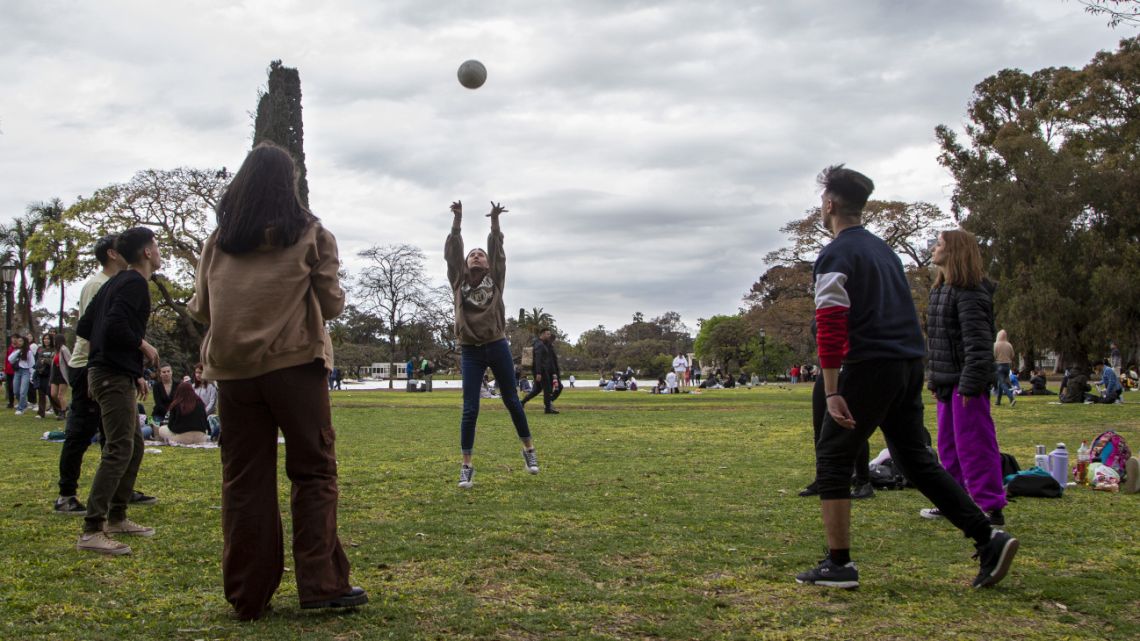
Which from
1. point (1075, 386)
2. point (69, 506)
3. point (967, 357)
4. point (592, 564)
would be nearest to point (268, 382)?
point (592, 564)

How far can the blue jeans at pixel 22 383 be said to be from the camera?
20.2 metres

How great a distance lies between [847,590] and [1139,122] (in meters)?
41.3

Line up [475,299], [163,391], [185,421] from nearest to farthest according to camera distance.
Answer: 1. [475,299]
2. [185,421]
3. [163,391]

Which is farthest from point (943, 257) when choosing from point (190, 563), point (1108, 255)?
point (1108, 255)

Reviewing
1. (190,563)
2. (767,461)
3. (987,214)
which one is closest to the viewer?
(190,563)

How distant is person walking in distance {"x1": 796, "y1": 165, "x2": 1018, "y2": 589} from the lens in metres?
4.19

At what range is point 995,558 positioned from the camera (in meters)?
4.15

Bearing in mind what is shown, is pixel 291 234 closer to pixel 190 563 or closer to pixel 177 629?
pixel 177 629

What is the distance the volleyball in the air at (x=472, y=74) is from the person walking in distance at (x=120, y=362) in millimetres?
6521

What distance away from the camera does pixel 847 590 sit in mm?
4109

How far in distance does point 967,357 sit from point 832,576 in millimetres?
2339

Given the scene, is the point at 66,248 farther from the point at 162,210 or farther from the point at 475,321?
the point at 475,321

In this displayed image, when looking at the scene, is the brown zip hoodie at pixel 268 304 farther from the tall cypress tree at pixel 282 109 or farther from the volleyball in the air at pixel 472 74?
the tall cypress tree at pixel 282 109

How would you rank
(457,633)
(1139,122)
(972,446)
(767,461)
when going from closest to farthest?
1. (457,633)
2. (972,446)
3. (767,461)
4. (1139,122)
